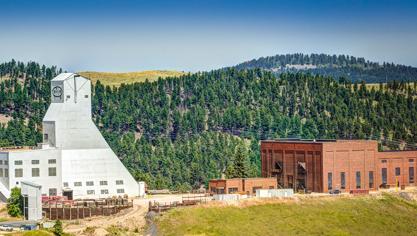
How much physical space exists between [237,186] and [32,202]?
2335 cm

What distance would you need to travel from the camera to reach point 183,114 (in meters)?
192

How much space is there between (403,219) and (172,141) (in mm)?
87716

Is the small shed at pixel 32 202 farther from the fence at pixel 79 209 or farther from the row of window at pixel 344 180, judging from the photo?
the row of window at pixel 344 180

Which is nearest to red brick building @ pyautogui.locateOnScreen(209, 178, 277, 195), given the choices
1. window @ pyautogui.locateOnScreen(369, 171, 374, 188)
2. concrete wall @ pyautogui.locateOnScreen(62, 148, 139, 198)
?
concrete wall @ pyautogui.locateOnScreen(62, 148, 139, 198)

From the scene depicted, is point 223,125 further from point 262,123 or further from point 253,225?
point 253,225

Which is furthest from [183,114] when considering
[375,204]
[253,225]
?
[253,225]

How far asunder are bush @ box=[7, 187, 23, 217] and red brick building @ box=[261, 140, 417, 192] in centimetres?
3326

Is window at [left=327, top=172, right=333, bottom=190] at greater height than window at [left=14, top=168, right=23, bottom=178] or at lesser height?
lesser

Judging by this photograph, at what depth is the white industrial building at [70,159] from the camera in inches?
4279

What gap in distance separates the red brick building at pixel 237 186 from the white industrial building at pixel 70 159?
1118cm

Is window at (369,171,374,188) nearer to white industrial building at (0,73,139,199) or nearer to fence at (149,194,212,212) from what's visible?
fence at (149,194,212,212)

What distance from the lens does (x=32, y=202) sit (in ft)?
319

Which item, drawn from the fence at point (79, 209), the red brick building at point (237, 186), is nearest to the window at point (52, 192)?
the fence at point (79, 209)

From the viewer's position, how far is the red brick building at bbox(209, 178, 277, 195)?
106812 millimetres
